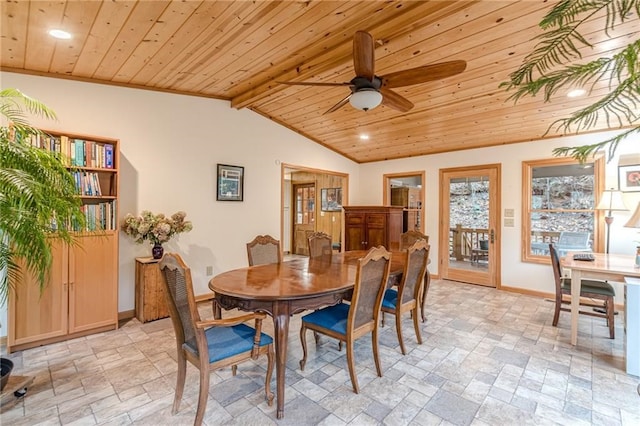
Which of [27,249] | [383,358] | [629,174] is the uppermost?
[629,174]

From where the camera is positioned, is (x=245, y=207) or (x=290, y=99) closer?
(x=290, y=99)

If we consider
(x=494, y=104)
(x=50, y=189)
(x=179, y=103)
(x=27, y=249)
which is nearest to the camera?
(x=27, y=249)

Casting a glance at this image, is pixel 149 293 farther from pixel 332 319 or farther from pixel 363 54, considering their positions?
pixel 363 54

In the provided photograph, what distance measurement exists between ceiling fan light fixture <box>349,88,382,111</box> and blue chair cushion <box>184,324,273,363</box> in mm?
1840

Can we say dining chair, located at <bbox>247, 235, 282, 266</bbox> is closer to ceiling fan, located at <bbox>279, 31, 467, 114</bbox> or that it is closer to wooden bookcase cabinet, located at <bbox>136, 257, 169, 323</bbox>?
wooden bookcase cabinet, located at <bbox>136, 257, 169, 323</bbox>

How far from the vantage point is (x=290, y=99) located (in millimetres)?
4371

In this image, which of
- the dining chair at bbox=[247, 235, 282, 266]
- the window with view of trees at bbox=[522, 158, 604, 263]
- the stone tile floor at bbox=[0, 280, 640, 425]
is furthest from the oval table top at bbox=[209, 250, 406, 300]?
the window with view of trees at bbox=[522, 158, 604, 263]

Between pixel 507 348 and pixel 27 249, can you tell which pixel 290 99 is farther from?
pixel 507 348

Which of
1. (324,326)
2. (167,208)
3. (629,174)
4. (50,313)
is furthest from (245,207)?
(629,174)

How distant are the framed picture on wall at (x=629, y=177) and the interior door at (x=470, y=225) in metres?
→ 1.46

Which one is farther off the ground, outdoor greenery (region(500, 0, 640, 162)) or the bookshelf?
outdoor greenery (region(500, 0, 640, 162))

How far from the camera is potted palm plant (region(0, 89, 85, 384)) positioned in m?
1.85

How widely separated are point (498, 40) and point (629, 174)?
9.85ft

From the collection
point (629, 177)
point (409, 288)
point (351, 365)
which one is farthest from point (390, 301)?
point (629, 177)
